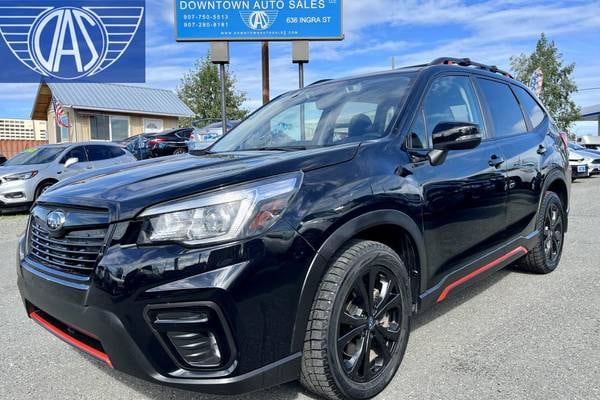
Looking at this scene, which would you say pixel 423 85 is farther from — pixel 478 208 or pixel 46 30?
pixel 46 30

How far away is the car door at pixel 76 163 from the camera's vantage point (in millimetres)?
11031

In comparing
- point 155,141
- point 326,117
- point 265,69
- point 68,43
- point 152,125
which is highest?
point 68,43

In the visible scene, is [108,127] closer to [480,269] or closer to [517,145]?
[517,145]

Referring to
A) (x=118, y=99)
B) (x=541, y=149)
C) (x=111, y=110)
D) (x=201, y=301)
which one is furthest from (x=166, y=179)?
(x=118, y=99)

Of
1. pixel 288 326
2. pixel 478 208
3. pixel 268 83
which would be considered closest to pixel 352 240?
pixel 288 326

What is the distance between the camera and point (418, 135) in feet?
9.67

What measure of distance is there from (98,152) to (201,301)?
11166 mm

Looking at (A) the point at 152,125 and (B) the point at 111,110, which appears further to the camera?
(A) the point at 152,125

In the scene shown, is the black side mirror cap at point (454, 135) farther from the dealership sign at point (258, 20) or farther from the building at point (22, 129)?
the building at point (22, 129)

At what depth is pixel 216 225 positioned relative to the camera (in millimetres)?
1975

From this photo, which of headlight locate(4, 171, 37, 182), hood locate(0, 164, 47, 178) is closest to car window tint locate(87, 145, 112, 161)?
hood locate(0, 164, 47, 178)

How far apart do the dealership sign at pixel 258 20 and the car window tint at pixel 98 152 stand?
131 inches

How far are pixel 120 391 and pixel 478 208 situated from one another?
7.95ft

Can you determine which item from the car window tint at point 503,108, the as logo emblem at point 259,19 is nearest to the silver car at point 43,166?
the as logo emblem at point 259,19
